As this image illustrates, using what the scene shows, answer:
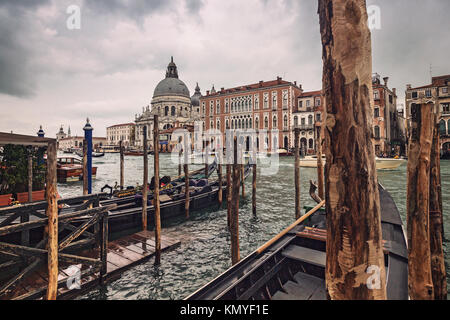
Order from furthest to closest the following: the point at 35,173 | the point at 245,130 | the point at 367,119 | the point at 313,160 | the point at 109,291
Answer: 1. the point at 245,130
2. the point at 313,160
3. the point at 35,173
4. the point at 109,291
5. the point at 367,119

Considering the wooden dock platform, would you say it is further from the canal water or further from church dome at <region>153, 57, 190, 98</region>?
church dome at <region>153, 57, 190, 98</region>

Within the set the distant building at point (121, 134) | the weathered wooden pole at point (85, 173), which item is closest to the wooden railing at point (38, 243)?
the weathered wooden pole at point (85, 173)

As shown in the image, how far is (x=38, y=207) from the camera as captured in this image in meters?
3.73

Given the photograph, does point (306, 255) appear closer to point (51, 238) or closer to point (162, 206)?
point (51, 238)

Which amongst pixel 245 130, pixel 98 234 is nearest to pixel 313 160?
pixel 245 130

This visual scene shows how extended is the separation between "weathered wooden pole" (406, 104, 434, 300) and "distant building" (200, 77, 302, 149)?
3398cm

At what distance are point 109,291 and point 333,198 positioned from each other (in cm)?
391

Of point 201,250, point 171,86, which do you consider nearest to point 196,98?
point 171,86

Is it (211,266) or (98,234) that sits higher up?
(98,234)

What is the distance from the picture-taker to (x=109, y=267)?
4.09 metres

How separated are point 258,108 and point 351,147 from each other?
38107 mm

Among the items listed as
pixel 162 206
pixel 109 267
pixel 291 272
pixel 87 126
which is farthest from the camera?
pixel 87 126

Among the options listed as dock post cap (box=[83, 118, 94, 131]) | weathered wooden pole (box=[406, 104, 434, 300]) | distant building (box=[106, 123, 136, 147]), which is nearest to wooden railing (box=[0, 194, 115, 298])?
weathered wooden pole (box=[406, 104, 434, 300])

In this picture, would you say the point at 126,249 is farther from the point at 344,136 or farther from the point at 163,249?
the point at 344,136
